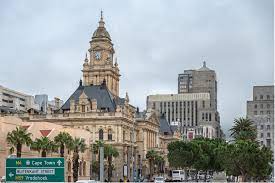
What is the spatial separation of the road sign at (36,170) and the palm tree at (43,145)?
137 feet

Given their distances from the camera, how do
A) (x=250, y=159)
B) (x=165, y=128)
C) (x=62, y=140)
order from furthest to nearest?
(x=165, y=128) → (x=62, y=140) → (x=250, y=159)

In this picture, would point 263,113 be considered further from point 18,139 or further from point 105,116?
point 18,139

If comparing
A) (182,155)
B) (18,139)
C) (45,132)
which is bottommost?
(182,155)

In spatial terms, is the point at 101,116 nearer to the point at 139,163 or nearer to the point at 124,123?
the point at 124,123

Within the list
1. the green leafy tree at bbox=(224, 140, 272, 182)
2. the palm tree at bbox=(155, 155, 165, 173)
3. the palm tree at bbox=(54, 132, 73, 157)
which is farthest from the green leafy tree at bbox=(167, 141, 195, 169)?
the green leafy tree at bbox=(224, 140, 272, 182)

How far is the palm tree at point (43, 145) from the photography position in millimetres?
73438

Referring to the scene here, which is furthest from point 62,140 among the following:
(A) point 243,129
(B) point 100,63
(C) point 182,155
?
(B) point 100,63

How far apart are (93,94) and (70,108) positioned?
271 inches

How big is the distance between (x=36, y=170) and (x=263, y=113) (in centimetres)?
11554

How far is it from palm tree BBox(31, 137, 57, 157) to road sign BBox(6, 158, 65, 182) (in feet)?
137

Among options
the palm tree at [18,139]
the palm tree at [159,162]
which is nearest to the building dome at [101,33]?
the palm tree at [159,162]

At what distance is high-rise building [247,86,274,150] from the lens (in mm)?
131375

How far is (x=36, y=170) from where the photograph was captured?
101 ft

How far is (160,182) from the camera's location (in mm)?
85750
